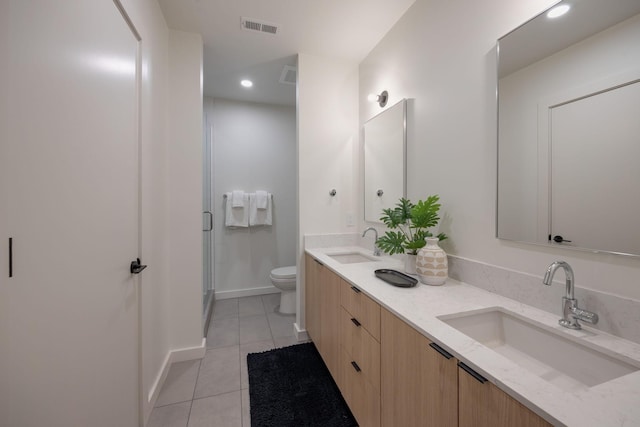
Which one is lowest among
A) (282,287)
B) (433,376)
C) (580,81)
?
(282,287)

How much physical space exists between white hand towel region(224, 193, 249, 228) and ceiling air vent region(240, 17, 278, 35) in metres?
1.89

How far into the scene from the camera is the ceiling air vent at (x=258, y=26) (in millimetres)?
1850

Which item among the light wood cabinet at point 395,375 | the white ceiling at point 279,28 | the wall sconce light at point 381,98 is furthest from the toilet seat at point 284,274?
the white ceiling at point 279,28

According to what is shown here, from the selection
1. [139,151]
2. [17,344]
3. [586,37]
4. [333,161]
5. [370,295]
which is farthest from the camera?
[333,161]

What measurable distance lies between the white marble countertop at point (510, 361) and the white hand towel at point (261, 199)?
7.31 feet

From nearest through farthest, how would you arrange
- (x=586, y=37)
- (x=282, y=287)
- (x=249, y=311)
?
(x=586, y=37), (x=282, y=287), (x=249, y=311)

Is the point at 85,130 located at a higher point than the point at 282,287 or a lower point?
higher

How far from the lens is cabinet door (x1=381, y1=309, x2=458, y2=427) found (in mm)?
735

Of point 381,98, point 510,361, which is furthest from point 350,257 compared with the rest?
point 510,361

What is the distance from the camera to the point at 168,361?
1.90m

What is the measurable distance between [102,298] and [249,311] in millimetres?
2103

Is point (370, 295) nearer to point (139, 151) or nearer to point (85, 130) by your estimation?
point (85, 130)

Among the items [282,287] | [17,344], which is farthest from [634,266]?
[282,287]

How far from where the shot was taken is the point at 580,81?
880 mm
